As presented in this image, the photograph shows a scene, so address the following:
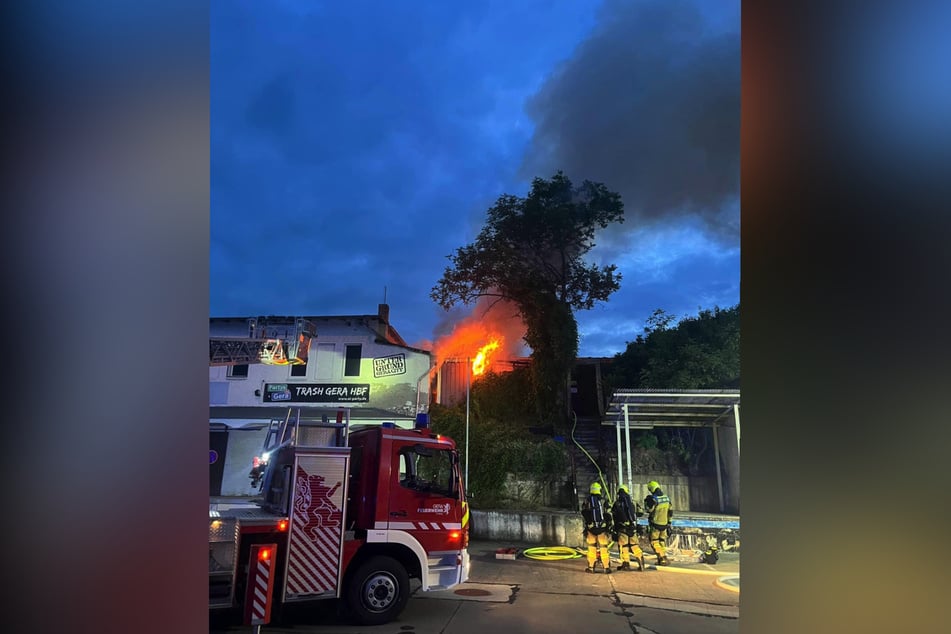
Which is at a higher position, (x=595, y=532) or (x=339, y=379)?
(x=339, y=379)

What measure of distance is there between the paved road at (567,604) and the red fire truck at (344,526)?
43 cm

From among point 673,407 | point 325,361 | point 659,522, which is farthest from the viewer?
point 325,361

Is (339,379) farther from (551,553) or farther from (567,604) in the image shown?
(567,604)

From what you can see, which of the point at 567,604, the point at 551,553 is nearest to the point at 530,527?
the point at 551,553

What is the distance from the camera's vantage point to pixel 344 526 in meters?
6.25

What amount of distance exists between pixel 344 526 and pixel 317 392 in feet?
49.2

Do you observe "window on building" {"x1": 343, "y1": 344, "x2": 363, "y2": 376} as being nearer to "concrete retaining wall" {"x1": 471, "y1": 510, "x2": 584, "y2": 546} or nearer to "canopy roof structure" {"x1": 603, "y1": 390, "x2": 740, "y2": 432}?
"concrete retaining wall" {"x1": 471, "y1": 510, "x2": 584, "y2": 546}

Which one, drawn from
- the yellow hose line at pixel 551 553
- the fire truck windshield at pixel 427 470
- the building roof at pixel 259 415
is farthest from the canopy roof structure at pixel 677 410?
the building roof at pixel 259 415

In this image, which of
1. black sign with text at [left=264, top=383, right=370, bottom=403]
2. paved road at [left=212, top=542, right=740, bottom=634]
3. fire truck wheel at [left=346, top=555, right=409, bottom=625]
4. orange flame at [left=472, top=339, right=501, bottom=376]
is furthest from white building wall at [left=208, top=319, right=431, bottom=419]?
fire truck wheel at [left=346, top=555, right=409, bottom=625]

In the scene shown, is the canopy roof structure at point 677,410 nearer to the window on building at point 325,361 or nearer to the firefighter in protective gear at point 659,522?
the firefighter in protective gear at point 659,522

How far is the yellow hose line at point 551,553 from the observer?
10562 mm
